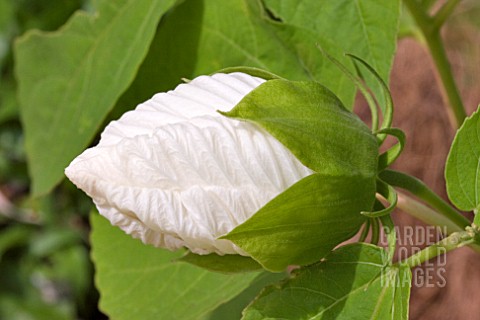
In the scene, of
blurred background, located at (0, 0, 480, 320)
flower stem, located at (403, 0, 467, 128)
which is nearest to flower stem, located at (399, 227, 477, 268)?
flower stem, located at (403, 0, 467, 128)

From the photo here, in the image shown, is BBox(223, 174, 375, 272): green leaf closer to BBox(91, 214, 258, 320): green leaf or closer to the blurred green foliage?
BBox(91, 214, 258, 320): green leaf

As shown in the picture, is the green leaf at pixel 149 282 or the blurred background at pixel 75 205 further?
the blurred background at pixel 75 205

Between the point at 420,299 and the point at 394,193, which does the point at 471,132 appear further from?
the point at 420,299

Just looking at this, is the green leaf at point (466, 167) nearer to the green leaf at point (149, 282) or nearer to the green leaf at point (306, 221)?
the green leaf at point (306, 221)

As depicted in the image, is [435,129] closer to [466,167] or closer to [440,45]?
[440,45]

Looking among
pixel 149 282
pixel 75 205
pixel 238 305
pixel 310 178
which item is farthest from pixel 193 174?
pixel 75 205

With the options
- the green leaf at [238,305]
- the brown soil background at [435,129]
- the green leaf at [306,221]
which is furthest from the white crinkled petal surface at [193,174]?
the brown soil background at [435,129]
